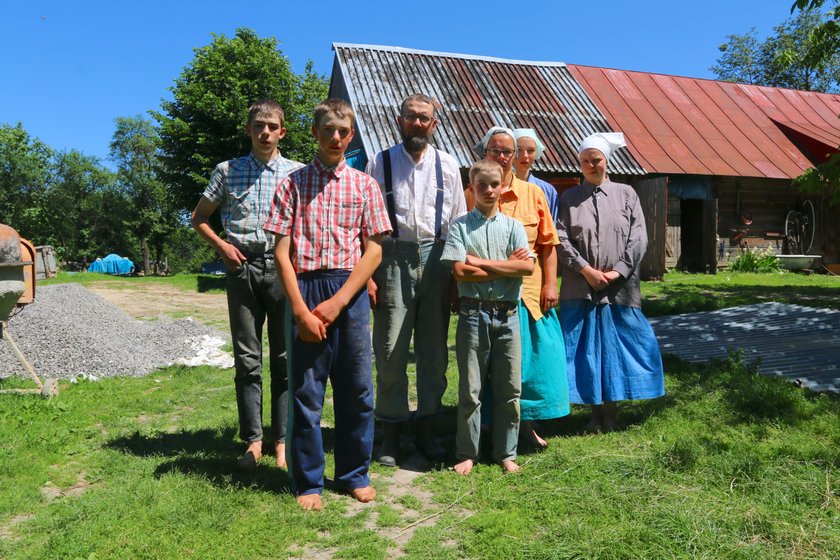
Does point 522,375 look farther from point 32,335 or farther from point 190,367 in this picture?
point 32,335

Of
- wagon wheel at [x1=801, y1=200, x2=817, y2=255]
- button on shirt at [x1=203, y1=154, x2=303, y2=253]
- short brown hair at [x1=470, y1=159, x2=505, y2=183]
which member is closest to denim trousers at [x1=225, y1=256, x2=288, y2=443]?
button on shirt at [x1=203, y1=154, x2=303, y2=253]

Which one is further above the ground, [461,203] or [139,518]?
[461,203]

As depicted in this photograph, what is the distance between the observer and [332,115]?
318cm

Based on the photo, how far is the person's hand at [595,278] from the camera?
4000 mm

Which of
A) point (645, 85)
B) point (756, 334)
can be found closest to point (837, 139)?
point (645, 85)

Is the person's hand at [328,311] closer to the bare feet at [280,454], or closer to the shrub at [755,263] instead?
the bare feet at [280,454]

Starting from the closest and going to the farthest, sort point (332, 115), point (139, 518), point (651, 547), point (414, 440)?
1. point (651, 547)
2. point (139, 518)
3. point (332, 115)
4. point (414, 440)

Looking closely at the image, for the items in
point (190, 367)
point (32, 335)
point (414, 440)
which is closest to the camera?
point (414, 440)

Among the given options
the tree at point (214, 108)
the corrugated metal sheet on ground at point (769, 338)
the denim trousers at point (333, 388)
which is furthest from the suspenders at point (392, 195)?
the tree at point (214, 108)

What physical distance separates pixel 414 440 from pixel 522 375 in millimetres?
845

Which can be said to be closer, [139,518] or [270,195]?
[139,518]

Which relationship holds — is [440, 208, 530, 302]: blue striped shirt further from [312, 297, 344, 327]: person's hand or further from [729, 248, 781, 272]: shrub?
[729, 248, 781, 272]: shrub

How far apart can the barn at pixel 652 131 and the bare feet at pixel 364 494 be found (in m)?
10.7

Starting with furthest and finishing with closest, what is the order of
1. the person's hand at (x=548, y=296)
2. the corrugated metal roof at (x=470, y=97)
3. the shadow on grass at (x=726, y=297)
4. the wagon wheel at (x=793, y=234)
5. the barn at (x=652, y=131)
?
the wagon wheel at (x=793, y=234)
the barn at (x=652, y=131)
the corrugated metal roof at (x=470, y=97)
the shadow on grass at (x=726, y=297)
the person's hand at (x=548, y=296)
